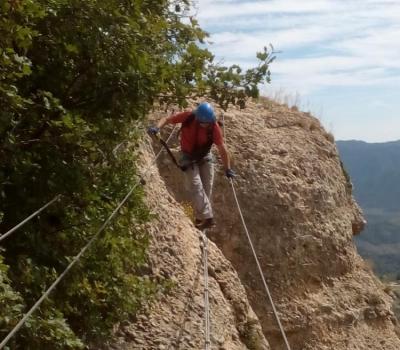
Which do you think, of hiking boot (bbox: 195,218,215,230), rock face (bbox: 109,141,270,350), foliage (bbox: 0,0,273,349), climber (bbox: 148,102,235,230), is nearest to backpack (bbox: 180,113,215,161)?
climber (bbox: 148,102,235,230)

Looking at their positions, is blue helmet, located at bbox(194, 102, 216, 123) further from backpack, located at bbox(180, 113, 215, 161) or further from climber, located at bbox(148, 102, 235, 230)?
backpack, located at bbox(180, 113, 215, 161)

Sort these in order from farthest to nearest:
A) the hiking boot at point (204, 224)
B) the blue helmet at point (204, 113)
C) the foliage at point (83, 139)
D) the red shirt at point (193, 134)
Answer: the hiking boot at point (204, 224) → the red shirt at point (193, 134) → the blue helmet at point (204, 113) → the foliage at point (83, 139)

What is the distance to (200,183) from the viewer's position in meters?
11.1

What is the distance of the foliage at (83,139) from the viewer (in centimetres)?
598

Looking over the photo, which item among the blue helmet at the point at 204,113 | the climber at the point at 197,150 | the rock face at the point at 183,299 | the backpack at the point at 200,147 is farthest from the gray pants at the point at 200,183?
the blue helmet at the point at 204,113

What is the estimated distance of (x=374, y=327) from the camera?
655 inches

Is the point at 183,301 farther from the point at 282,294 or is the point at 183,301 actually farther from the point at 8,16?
the point at 282,294

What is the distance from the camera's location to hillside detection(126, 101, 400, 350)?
49.1ft

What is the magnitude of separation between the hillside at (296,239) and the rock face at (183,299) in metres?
3.61

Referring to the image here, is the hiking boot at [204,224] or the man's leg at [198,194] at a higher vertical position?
the man's leg at [198,194]

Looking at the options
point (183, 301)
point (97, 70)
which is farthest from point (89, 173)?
point (183, 301)

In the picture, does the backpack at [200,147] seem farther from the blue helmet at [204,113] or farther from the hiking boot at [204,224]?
the hiking boot at [204,224]

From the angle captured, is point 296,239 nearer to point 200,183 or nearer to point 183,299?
point 200,183

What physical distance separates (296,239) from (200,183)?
17.8 ft
